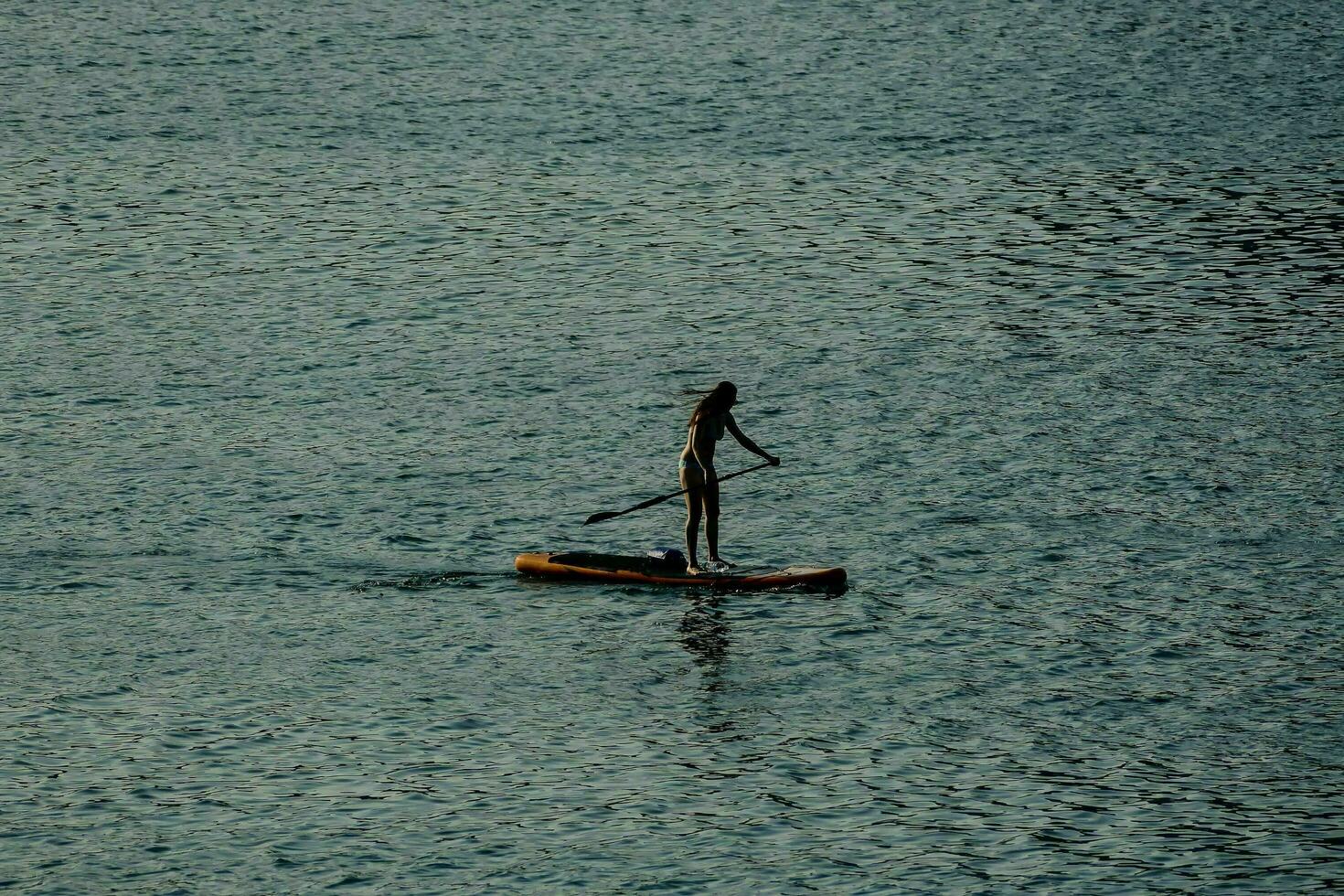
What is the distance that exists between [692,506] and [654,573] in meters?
1.02

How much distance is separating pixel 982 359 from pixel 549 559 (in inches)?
535

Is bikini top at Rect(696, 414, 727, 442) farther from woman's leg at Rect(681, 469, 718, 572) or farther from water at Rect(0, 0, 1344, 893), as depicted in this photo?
water at Rect(0, 0, 1344, 893)

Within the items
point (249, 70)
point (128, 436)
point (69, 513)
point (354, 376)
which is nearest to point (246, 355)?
point (354, 376)

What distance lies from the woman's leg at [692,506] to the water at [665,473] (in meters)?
0.87

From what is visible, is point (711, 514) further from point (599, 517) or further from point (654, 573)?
point (599, 517)

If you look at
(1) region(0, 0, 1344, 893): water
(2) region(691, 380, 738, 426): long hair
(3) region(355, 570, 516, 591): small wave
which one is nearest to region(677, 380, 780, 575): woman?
(2) region(691, 380, 738, 426): long hair

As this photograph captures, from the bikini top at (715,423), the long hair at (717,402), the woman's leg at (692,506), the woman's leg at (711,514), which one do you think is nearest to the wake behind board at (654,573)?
the woman's leg at (692,506)

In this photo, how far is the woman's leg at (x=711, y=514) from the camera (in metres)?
24.6

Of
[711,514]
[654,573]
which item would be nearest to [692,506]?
[711,514]

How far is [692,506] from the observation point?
24.8m

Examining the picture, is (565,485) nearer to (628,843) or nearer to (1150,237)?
(628,843)

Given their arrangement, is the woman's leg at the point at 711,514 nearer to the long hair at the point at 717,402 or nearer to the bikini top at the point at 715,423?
the bikini top at the point at 715,423

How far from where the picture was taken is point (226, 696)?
69.8ft

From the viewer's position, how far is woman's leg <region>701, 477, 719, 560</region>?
80.6 ft
